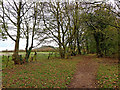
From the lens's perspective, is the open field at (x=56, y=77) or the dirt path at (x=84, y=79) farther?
the dirt path at (x=84, y=79)

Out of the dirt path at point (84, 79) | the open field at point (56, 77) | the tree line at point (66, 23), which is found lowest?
the dirt path at point (84, 79)

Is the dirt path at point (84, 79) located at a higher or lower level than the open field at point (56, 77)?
lower

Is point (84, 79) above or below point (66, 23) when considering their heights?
below

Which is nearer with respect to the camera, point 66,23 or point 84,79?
point 84,79

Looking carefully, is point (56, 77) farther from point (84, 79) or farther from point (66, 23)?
point (66, 23)

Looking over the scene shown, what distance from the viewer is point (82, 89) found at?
250 inches

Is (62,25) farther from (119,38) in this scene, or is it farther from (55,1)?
(119,38)

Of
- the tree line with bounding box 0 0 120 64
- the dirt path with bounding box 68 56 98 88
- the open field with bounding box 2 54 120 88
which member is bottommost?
the dirt path with bounding box 68 56 98 88

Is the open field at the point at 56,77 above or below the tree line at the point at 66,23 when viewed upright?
below

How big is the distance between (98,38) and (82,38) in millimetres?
9396

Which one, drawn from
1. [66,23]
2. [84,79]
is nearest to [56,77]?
[84,79]

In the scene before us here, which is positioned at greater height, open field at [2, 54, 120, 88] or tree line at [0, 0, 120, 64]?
tree line at [0, 0, 120, 64]

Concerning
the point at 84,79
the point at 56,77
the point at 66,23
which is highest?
the point at 66,23

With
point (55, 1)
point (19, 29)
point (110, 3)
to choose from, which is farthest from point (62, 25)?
point (110, 3)
